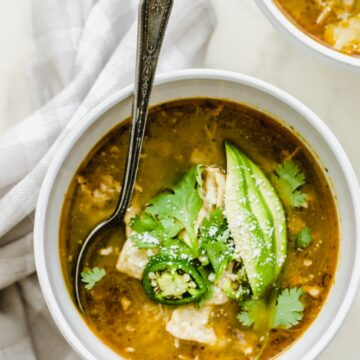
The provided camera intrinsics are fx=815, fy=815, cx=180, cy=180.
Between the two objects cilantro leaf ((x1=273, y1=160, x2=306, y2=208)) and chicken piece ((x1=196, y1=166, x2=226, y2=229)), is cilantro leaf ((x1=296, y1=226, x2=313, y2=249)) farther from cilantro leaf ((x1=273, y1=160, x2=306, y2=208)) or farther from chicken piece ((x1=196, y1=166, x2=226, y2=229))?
chicken piece ((x1=196, y1=166, x2=226, y2=229))

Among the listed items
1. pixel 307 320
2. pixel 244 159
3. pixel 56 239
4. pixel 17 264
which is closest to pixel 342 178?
pixel 244 159

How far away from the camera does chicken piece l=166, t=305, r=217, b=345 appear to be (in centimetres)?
174

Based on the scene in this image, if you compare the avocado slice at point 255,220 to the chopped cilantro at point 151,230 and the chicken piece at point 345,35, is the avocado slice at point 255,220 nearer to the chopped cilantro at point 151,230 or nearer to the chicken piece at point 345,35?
the chopped cilantro at point 151,230

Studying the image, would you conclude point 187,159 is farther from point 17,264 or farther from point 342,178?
point 17,264

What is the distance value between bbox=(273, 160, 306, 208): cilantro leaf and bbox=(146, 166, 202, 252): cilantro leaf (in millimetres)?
173

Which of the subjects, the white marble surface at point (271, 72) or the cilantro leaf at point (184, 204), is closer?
the cilantro leaf at point (184, 204)

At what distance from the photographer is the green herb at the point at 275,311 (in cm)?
174

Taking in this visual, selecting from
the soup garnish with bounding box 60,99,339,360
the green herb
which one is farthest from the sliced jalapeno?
the green herb

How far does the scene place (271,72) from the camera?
75.4 inches

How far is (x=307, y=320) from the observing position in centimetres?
177

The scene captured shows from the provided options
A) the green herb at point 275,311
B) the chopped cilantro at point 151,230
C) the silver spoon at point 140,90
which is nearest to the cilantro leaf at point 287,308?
the green herb at point 275,311

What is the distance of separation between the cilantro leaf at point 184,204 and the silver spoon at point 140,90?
68mm

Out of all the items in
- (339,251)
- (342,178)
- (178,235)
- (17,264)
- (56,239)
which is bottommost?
(17,264)

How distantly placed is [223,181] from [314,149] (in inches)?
8.1
